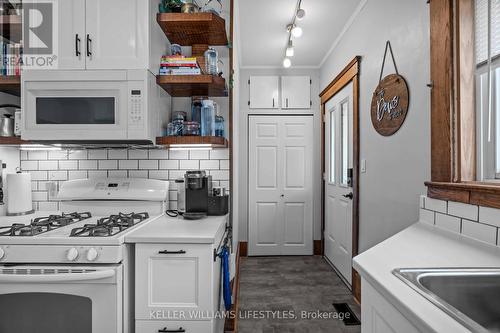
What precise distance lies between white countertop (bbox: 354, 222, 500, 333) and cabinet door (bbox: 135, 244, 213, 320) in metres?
0.81

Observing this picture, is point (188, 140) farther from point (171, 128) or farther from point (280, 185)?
point (280, 185)

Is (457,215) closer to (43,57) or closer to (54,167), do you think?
(43,57)

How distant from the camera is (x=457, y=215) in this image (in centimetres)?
122

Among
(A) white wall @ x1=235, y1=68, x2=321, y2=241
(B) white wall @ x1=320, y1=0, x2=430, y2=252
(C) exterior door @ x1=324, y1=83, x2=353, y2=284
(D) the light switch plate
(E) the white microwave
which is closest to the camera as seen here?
(B) white wall @ x1=320, y1=0, x2=430, y2=252

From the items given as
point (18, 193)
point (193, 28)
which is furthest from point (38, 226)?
point (193, 28)

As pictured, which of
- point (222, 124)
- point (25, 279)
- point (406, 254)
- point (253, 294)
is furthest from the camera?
point (253, 294)

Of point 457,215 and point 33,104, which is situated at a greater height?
point 33,104

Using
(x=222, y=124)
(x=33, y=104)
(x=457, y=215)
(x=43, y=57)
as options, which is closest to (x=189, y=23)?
(x=222, y=124)

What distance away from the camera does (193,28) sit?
78.7 inches

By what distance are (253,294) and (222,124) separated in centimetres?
165

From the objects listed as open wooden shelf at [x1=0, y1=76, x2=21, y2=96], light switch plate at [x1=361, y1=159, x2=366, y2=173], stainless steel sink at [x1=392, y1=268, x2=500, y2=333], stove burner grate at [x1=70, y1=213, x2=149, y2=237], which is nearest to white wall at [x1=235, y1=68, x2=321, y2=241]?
light switch plate at [x1=361, y1=159, x2=366, y2=173]

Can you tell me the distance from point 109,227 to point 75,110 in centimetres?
81

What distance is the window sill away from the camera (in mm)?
1048

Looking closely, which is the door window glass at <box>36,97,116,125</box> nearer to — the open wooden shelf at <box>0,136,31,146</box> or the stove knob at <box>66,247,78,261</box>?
the open wooden shelf at <box>0,136,31,146</box>
